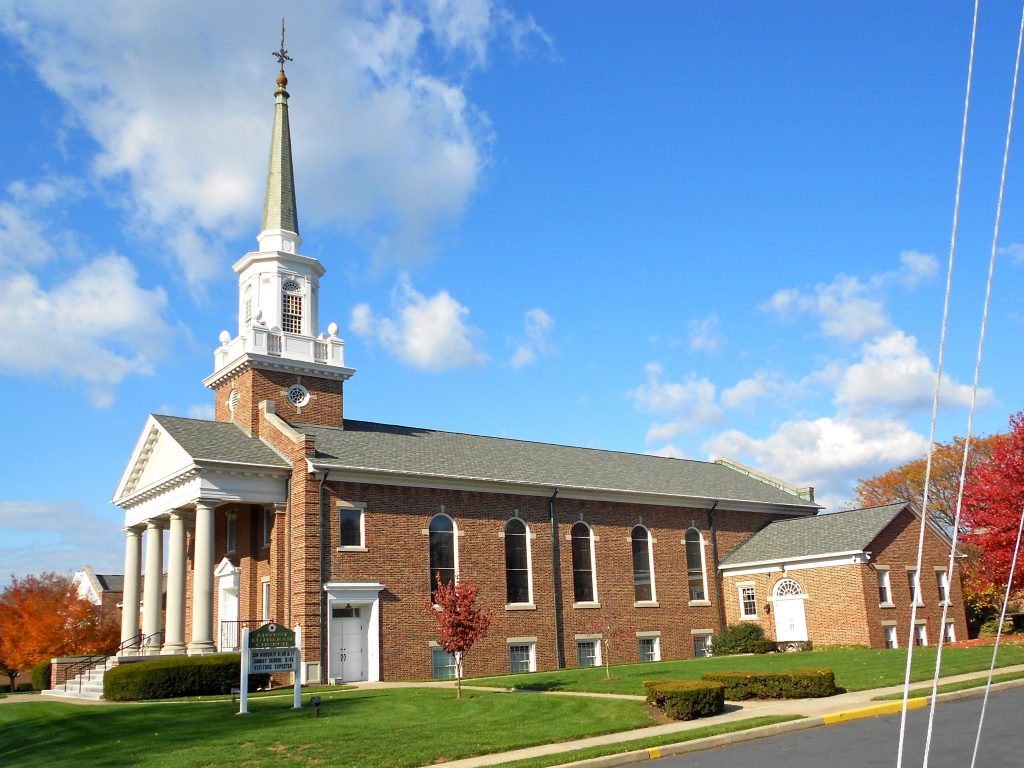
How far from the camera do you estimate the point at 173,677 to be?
26.8 m

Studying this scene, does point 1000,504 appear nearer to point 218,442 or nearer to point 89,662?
point 218,442

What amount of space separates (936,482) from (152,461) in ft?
170

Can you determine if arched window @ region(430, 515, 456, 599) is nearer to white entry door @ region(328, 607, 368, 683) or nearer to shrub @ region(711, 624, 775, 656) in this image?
white entry door @ region(328, 607, 368, 683)

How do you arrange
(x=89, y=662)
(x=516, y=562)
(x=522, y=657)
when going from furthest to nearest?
1. (x=516, y=562)
2. (x=522, y=657)
3. (x=89, y=662)

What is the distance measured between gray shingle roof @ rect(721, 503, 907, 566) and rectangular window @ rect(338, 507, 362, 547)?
57.9ft

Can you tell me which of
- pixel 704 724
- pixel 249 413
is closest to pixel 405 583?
pixel 249 413

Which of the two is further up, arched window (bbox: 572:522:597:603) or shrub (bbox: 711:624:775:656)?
arched window (bbox: 572:522:597:603)

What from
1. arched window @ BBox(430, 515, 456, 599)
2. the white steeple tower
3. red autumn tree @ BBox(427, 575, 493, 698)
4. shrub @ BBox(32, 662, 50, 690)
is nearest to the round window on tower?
the white steeple tower

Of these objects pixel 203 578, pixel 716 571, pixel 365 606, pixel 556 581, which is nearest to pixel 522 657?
pixel 556 581

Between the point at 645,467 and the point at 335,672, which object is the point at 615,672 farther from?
the point at 645,467

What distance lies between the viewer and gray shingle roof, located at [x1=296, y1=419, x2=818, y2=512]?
3353 centimetres

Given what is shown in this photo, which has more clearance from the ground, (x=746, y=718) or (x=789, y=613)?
(x=789, y=613)

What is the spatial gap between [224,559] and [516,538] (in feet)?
36.0

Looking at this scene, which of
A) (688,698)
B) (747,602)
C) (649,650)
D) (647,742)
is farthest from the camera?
(747,602)
